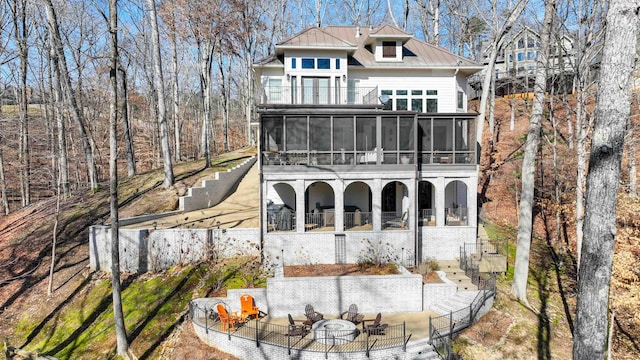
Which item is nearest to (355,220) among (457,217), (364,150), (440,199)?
(440,199)

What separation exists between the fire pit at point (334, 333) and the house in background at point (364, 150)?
473cm

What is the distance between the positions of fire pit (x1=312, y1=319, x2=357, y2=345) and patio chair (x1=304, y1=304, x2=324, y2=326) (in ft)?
2.03

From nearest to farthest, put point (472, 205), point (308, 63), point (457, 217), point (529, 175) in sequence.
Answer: point (529, 175), point (472, 205), point (457, 217), point (308, 63)

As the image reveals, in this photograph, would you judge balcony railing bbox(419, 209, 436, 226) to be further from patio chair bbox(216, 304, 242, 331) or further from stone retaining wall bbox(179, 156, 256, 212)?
stone retaining wall bbox(179, 156, 256, 212)

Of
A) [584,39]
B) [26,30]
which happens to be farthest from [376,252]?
[26,30]

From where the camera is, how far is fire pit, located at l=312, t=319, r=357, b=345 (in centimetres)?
1234

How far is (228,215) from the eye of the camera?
68.8ft

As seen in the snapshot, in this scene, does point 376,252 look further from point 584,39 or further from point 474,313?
point 584,39

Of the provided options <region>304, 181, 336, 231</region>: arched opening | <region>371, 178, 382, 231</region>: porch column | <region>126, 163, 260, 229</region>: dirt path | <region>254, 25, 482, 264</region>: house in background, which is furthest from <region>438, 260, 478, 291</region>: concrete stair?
<region>126, 163, 260, 229</region>: dirt path

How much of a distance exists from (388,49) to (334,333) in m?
16.5

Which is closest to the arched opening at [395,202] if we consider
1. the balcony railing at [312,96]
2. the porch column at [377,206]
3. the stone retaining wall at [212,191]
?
the porch column at [377,206]

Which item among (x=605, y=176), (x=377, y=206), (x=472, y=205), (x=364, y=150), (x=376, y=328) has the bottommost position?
(x=376, y=328)

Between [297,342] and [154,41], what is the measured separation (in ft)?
62.4

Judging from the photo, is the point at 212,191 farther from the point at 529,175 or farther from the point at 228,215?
the point at 529,175
